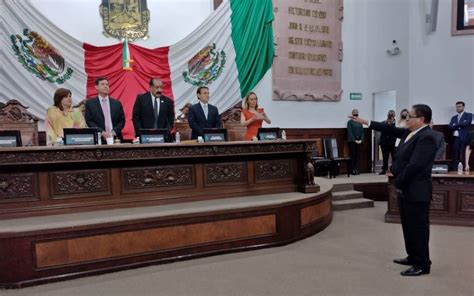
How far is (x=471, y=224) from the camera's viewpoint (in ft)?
13.8

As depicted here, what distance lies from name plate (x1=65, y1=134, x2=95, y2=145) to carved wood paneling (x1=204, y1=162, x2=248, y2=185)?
109 cm

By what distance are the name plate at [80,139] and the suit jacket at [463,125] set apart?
22.9 feet

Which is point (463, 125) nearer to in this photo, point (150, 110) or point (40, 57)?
point (150, 110)

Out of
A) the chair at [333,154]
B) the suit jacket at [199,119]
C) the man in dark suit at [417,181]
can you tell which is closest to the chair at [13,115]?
the suit jacket at [199,119]

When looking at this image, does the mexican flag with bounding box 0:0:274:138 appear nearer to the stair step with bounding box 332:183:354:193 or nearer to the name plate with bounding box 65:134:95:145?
the name plate with bounding box 65:134:95:145

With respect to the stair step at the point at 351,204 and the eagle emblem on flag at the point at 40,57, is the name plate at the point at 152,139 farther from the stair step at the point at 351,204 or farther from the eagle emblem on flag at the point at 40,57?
the stair step at the point at 351,204

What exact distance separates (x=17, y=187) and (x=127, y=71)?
314 centimetres

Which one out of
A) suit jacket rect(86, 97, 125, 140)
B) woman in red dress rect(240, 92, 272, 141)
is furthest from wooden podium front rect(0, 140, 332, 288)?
suit jacket rect(86, 97, 125, 140)

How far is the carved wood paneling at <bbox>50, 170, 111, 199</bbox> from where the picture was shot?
118 inches

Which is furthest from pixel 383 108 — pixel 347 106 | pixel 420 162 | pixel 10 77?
pixel 10 77

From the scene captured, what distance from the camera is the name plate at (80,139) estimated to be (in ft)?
10.0

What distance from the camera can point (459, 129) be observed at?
7.17 meters

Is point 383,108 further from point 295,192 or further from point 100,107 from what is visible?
point 100,107

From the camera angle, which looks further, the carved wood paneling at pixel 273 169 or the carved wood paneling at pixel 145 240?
the carved wood paneling at pixel 273 169
